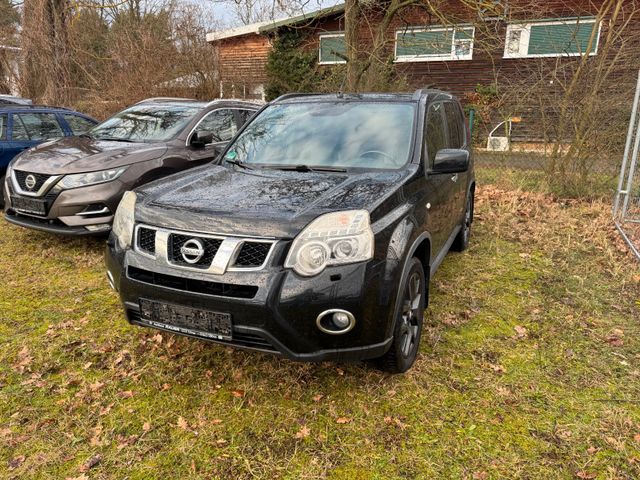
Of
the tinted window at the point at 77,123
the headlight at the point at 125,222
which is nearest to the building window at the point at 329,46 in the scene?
the tinted window at the point at 77,123

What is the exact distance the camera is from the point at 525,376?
311cm

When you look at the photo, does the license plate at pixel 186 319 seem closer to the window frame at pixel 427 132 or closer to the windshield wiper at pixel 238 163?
the windshield wiper at pixel 238 163

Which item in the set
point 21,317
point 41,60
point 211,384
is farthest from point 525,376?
point 41,60

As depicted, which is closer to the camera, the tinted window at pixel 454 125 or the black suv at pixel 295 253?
the black suv at pixel 295 253

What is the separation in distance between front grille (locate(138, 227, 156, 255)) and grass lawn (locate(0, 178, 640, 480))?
92 centimetres

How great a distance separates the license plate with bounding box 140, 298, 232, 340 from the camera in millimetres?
2475

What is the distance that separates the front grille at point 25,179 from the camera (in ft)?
16.3

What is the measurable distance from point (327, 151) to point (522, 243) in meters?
3.55

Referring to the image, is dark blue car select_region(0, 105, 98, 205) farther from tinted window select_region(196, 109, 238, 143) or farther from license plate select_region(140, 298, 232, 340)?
license plate select_region(140, 298, 232, 340)

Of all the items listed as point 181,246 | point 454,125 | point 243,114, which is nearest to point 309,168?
point 181,246

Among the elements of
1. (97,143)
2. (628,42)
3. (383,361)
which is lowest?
(383,361)

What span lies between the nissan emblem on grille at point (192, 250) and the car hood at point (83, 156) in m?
3.08

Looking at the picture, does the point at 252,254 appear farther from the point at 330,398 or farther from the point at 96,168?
the point at 96,168

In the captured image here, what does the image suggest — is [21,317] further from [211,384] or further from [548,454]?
[548,454]
